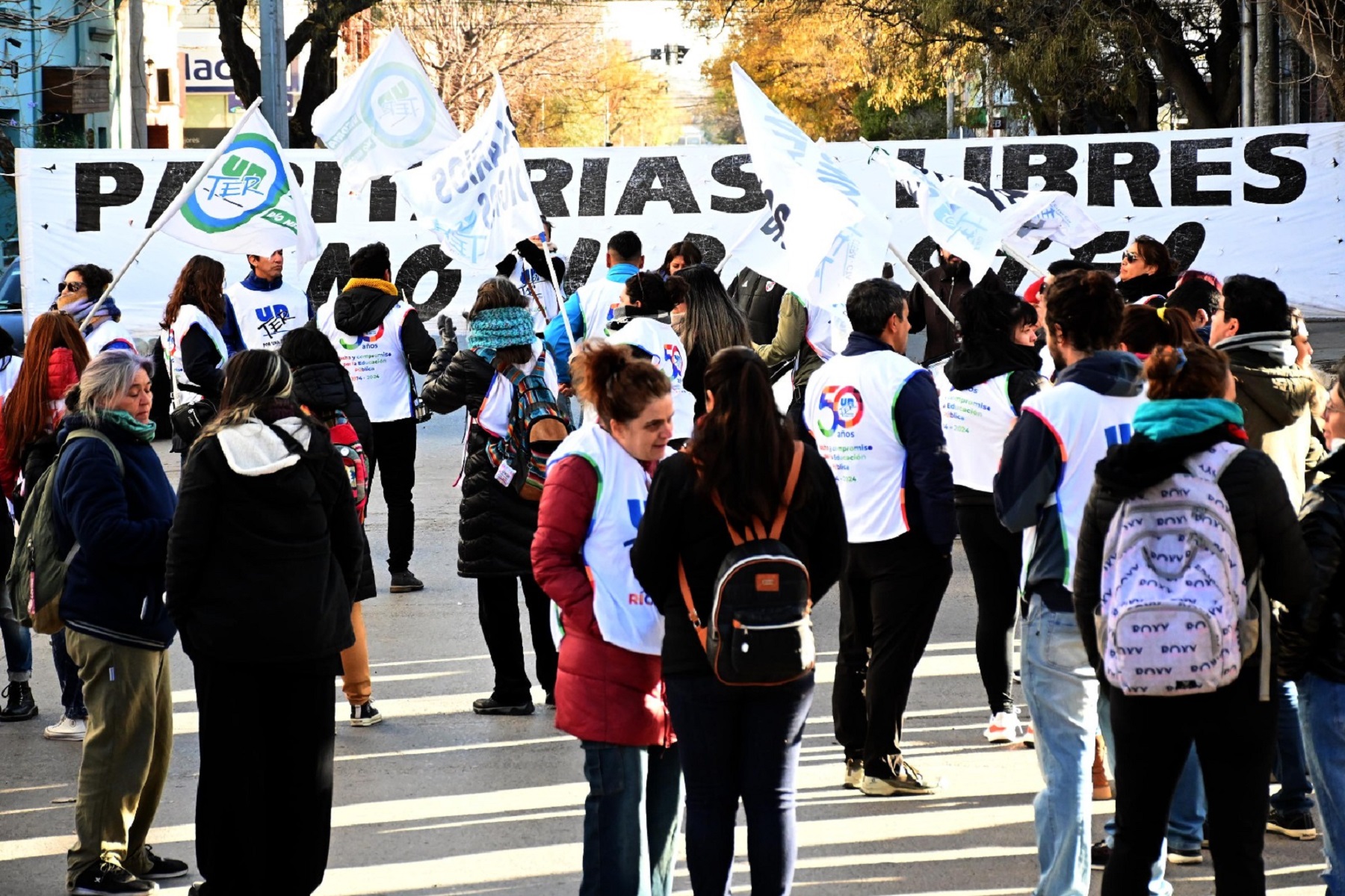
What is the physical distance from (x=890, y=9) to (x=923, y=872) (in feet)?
77.8

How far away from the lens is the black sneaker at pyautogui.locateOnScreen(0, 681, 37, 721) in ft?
23.9

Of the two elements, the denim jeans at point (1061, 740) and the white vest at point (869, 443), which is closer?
the denim jeans at point (1061, 740)

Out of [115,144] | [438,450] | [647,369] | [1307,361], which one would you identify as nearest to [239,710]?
[647,369]

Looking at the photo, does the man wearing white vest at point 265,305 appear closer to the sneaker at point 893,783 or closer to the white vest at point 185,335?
the white vest at point 185,335

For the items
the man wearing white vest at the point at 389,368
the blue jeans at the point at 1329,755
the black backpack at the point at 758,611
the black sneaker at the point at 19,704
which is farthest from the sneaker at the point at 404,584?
the blue jeans at the point at 1329,755

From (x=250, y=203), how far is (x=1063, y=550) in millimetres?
6006

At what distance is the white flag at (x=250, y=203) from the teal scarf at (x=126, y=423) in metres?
4.26

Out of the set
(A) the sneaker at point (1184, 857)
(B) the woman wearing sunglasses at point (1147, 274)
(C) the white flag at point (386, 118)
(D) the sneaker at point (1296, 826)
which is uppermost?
(C) the white flag at point (386, 118)

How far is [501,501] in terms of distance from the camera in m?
7.33

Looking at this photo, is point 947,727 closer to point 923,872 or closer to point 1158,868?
point 923,872

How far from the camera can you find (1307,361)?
21.2 ft

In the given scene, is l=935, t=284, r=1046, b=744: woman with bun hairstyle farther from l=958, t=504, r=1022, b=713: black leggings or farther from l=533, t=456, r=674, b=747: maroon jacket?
l=533, t=456, r=674, b=747: maroon jacket

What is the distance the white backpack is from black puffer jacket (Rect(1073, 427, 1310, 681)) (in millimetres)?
29

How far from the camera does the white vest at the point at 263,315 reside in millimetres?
9812
